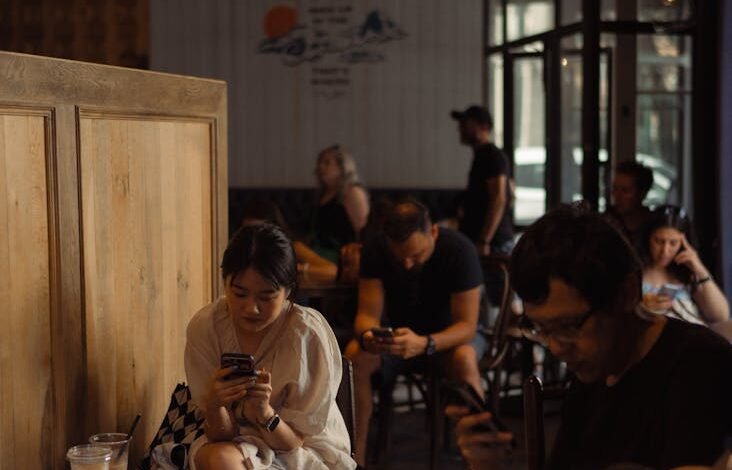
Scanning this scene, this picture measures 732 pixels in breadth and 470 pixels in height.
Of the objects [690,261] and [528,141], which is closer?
[690,261]

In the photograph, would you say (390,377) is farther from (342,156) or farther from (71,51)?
(71,51)

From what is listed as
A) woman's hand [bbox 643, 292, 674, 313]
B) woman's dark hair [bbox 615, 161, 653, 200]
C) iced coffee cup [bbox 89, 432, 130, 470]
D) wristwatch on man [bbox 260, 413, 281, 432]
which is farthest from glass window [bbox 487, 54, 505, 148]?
wristwatch on man [bbox 260, 413, 281, 432]

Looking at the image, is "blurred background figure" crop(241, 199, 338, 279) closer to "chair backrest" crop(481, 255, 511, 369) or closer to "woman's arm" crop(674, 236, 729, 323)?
"chair backrest" crop(481, 255, 511, 369)

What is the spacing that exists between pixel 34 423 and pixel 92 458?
0.17 metres

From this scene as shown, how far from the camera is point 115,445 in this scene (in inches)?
107

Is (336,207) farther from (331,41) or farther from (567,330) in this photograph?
(567,330)

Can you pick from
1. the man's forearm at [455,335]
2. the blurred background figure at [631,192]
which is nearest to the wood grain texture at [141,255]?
the man's forearm at [455,335]

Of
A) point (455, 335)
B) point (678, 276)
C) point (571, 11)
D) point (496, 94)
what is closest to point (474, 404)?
point (455, 335)

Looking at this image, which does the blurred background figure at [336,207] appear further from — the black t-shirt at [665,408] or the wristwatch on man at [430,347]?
the black t-shirt at [665,408]

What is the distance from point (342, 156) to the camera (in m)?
6.32

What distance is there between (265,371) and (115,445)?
0.50 metres

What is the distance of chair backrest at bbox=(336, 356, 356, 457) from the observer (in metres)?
2.76

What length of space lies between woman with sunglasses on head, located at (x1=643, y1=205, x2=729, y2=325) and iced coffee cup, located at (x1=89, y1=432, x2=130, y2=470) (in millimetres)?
2476

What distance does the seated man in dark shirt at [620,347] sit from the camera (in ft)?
5.32
